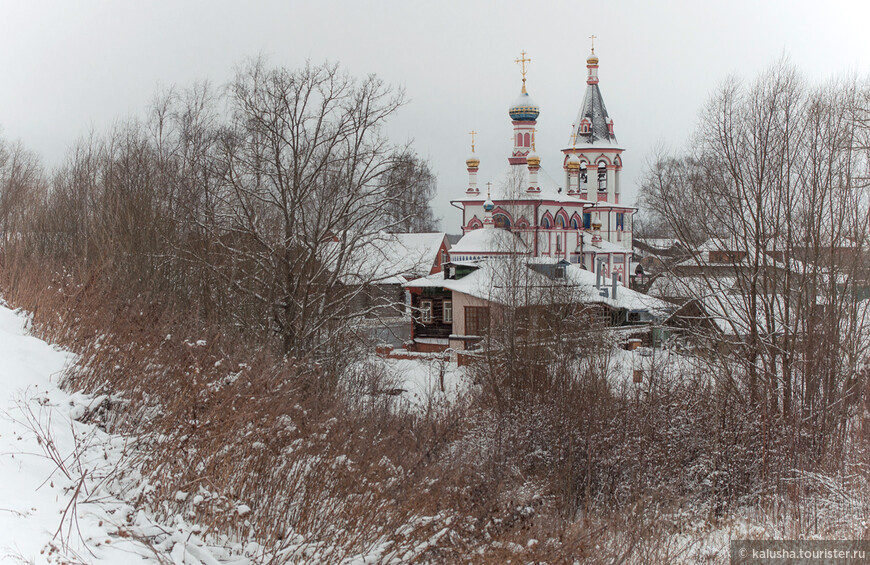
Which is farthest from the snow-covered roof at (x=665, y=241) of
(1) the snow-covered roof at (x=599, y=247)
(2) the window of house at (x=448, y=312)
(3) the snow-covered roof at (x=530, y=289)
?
(2) the window of house at (x=448, y=312)

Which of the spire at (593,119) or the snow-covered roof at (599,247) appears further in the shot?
the spire at (593,119)

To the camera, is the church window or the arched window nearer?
the church window

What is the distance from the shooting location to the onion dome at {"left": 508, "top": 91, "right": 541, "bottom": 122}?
45031 millimetres

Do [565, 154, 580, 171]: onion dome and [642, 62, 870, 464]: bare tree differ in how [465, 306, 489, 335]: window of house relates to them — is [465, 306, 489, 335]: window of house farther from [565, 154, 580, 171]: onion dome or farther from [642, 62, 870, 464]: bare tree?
[565, 154, 580, 171]: onion dome

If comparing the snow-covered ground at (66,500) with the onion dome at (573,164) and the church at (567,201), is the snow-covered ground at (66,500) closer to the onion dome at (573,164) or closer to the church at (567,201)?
the church at (567,201)

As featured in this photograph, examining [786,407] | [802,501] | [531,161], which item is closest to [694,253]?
[786,407]

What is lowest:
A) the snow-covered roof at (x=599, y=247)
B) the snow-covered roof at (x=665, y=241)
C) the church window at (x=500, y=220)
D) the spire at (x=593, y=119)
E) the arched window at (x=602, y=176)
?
the snow-covered roof at (x=665, y=241)

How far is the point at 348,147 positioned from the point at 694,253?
25.9 feet

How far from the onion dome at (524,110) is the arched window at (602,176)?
10351 mm

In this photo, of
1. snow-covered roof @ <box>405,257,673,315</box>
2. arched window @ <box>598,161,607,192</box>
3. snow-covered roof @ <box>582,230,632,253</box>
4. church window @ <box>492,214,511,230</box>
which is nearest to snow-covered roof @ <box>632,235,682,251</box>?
snow-covered roof @ <box>405,257,673,315</box>

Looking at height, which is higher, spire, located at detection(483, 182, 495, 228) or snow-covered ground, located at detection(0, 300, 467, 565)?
spire, located at detection(483, 182, 495, 228)

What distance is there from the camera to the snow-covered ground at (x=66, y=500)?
415 cm

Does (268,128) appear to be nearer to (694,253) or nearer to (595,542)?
(694,253)

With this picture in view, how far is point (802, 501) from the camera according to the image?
384 inches
